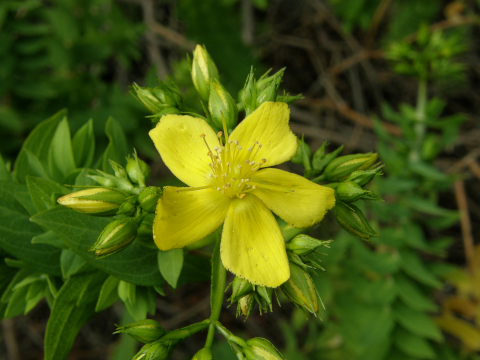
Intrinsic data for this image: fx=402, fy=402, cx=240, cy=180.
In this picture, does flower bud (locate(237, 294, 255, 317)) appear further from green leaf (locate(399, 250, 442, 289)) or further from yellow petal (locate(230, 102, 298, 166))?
green leaf (locate(399, 250, 442, 289))

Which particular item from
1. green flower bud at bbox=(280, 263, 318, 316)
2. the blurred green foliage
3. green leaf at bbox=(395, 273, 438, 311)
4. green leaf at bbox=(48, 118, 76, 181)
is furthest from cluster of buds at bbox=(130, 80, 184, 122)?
green leaf at bbox=(395, 273, 438, 311)

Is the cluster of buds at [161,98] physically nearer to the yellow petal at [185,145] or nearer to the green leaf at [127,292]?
the yellow petal at [185,145]

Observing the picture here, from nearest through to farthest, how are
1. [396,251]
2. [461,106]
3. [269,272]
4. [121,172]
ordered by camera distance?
1. [269,272]
2. [121,172]
3. [396,251]
4. [461,106]

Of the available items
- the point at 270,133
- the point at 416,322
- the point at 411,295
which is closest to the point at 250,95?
the point at 270,133

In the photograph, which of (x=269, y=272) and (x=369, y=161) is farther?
(x=369, y=161)

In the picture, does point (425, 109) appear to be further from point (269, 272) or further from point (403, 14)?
point (269, 272)

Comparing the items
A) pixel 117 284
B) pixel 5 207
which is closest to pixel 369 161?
pixel 117 284
